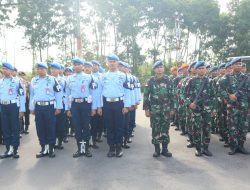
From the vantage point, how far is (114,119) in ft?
25.1

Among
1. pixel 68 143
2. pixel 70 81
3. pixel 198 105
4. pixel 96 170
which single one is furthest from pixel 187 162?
pixel 68 143

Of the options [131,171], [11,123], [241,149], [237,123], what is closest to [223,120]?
[237,123]

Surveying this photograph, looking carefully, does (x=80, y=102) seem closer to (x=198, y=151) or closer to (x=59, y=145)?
(x=59, y=145)

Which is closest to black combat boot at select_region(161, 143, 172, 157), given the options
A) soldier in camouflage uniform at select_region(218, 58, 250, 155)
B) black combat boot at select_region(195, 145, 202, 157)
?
black combat boot at select_region(195, 145, 202, 157)

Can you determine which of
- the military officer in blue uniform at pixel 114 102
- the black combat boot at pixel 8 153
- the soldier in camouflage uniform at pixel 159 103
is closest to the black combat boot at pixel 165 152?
the soldier in camouflage uniform at pixel 159 103

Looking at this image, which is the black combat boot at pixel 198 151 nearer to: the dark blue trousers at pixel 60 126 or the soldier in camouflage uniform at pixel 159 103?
the soldier in camouflage uniform at pixel 159 103

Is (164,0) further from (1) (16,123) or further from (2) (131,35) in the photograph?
(1) (16,123)

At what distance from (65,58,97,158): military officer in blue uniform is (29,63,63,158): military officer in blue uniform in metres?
0.31

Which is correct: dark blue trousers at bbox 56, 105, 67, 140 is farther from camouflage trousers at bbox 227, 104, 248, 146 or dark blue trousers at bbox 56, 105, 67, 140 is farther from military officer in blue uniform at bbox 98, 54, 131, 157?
camouflage trousers at bbox 227, 104, 248, 146

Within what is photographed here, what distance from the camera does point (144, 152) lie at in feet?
26.3

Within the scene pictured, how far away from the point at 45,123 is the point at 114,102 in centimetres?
155

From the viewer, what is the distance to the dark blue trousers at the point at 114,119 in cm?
757

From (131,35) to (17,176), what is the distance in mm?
32614

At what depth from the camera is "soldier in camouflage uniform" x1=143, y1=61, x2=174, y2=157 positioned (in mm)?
7438
